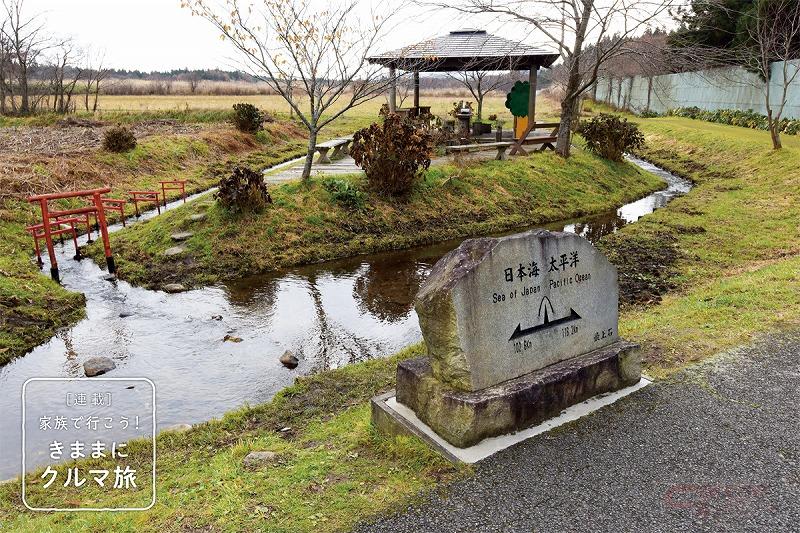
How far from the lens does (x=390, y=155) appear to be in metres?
13.0

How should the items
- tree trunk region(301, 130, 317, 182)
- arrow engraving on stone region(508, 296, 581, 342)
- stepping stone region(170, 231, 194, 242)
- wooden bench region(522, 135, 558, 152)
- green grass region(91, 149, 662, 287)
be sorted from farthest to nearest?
wooden bench region(522, 135, 558, 152), tree trunk region(301, 130, 317, 182), stepping stone region(170, 231, 194, 242), green grass region(91, 149, 662, 287), arrow engraving on stone region(508, 296, 581, 342)

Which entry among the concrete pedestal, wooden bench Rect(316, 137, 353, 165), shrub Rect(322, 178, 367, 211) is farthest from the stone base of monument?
wooden bench Rect(316, 137, 353, 165)

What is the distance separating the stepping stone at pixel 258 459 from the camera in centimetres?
422

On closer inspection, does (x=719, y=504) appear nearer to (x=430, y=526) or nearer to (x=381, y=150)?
(x=430, y=526)

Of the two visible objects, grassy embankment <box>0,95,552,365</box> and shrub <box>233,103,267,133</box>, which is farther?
shrub <box>233,103,267,133</box>

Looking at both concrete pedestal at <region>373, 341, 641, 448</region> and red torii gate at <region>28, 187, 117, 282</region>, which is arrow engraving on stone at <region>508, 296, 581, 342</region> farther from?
red torii gate at <region>28, 187, 117, 282</region>

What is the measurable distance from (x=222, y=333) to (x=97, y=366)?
5.11 ft

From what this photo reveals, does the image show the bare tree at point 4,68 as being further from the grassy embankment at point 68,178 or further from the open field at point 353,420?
the open field at point 353,420

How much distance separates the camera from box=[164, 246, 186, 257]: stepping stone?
10328 mm

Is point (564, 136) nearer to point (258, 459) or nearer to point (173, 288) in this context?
point (173, 288)

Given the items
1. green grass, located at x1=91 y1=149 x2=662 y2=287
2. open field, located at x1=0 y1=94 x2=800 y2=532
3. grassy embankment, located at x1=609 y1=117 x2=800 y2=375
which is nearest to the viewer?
open field, located at x1=0 y1=94 x2=800 y2=532

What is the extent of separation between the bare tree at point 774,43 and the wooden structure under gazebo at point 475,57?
22.5ft

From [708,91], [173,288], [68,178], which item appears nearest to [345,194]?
[173,288]

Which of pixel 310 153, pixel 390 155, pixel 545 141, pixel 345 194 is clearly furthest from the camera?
pixel 545 141
